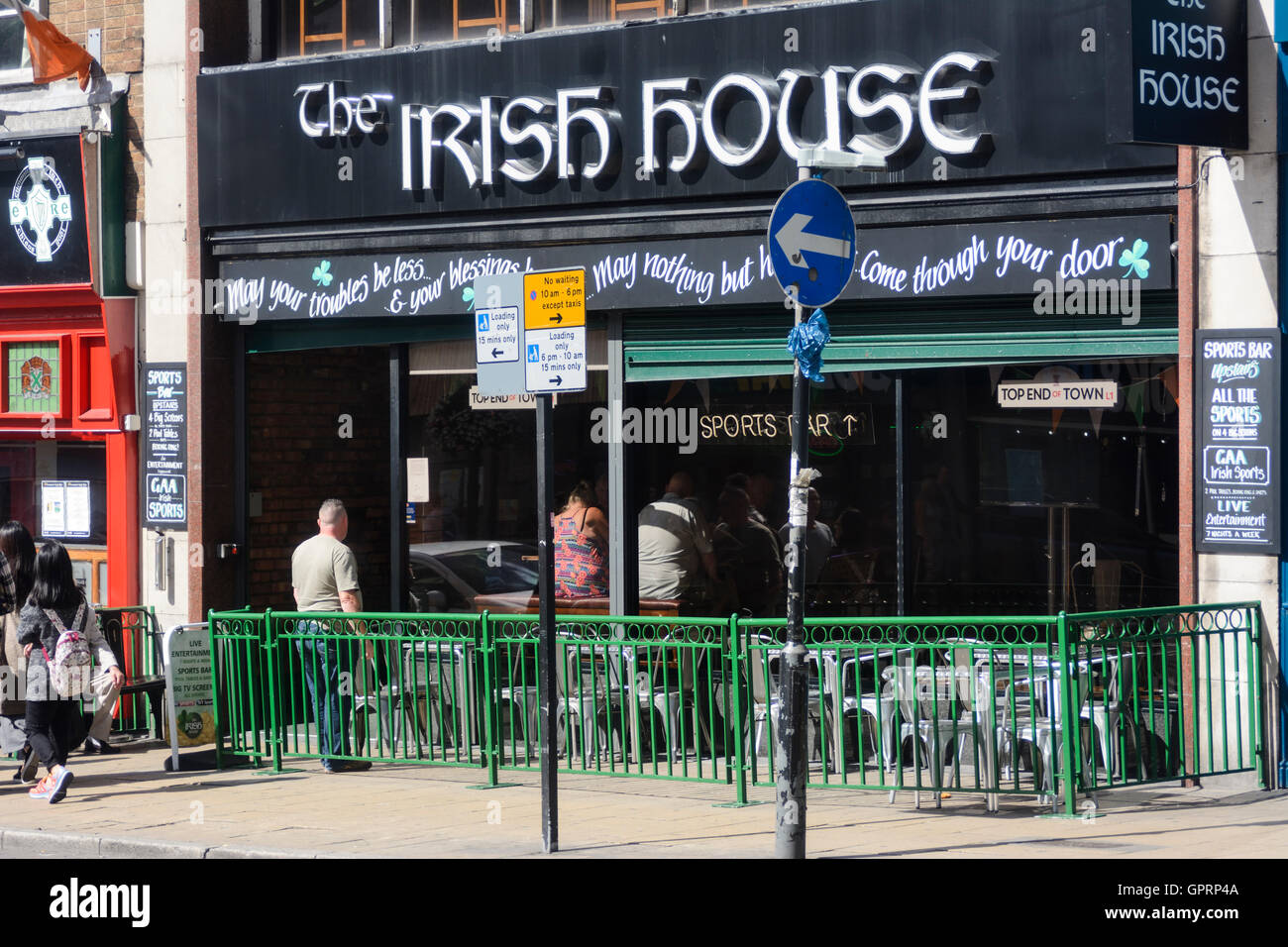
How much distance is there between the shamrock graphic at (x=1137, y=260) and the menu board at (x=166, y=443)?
24.6ft

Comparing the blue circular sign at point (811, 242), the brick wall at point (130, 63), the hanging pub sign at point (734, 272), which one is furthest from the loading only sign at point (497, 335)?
the brick wall at point (130, 63)

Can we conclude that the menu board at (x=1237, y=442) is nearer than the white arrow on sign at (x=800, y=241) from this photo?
No

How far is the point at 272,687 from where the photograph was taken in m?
11.4

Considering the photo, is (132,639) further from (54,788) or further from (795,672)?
(795,672)

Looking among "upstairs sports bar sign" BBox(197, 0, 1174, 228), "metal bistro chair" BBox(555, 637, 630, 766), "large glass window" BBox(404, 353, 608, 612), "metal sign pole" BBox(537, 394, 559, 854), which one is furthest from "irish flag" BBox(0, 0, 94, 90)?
"metal sign pole" BBox(537, 394, 559, 854)

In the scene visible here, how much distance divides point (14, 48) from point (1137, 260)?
383 inches

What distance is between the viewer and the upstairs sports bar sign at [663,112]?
10500 millimetres

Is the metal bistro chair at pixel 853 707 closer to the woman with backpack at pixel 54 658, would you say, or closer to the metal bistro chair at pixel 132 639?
the woman with backpack at pixel 54 658

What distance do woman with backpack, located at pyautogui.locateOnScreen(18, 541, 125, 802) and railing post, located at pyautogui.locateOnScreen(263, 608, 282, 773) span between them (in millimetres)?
1007

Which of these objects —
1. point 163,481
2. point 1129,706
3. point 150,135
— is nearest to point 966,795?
point 1129,706

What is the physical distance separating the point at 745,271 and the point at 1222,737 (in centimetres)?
435

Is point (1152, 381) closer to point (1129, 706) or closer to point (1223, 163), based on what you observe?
point (1223, 163)

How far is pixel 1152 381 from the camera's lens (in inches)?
409

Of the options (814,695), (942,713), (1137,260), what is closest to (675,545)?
(814,695)
